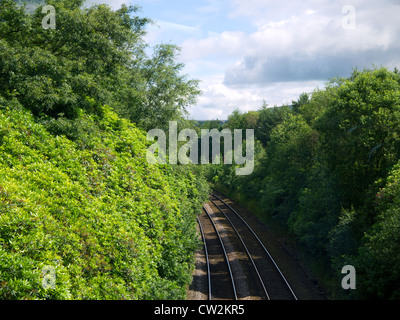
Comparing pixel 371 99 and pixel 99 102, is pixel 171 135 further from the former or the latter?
pixel 371 99

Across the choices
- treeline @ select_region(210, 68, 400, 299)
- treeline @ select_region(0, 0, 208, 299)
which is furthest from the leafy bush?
treeline @ select_region(210, 68, 400, 299)

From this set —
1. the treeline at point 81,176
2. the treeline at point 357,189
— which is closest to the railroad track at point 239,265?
the treeline at point 357,189

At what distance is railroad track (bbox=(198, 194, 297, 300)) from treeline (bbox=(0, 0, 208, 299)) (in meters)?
3.30

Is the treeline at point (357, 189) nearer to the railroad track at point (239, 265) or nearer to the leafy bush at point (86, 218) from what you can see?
the railroad track at point (239, 265)

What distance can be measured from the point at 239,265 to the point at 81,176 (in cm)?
1126

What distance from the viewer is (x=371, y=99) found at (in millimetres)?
16734

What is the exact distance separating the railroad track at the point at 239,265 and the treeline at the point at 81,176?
330 centimetres

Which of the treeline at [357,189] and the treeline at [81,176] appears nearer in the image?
the treeline at [81,176]

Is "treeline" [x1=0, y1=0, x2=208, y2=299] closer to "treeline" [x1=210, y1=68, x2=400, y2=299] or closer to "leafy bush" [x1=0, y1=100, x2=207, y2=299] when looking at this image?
"leafy bush" [x1=0, y1=100, x2=207, y2=299]

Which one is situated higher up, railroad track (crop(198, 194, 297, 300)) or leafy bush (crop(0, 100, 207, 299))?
leafy bush (crop(0, 100, 207, 299))

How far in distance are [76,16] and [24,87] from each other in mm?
4620

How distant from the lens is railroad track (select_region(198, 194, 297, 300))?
50.9 ft

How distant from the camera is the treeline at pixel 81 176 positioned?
25.3 ft
